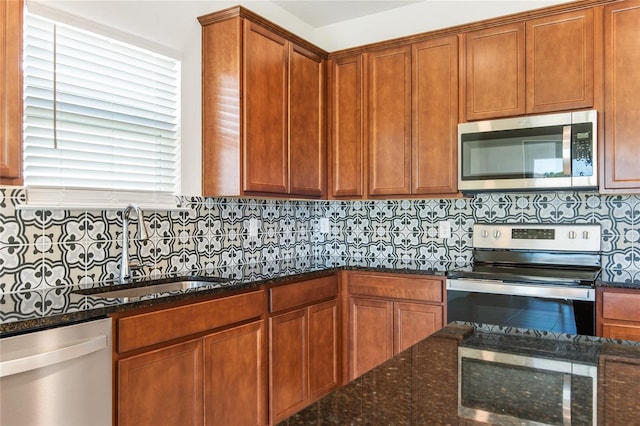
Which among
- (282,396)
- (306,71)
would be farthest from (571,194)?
(282,396)

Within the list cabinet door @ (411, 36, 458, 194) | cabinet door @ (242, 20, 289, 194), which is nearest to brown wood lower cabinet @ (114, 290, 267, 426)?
cabinet door @ (242, 20, 289, 194)

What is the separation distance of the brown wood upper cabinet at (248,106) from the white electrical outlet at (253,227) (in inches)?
13.5

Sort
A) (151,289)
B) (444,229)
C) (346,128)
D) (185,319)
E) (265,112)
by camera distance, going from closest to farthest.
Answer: (185,319) < (151,289) < (265,112) < (444,229) < (346,128)

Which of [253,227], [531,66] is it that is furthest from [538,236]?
[253,227]

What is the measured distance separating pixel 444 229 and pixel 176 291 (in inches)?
80.8

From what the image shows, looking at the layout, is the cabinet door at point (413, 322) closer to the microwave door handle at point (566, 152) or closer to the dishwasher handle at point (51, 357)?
the microwave door handle at point (566, 152)

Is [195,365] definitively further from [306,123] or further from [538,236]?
[538,236]

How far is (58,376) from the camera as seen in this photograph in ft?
5.10

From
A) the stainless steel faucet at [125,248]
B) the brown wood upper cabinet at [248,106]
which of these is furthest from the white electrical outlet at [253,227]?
the stainless steel faucet at [125,248]

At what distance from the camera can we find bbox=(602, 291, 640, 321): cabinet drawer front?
232 centimetres

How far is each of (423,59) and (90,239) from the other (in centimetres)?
239

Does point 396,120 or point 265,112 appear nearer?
point 265,112

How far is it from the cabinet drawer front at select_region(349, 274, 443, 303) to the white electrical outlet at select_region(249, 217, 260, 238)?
739 millimetres

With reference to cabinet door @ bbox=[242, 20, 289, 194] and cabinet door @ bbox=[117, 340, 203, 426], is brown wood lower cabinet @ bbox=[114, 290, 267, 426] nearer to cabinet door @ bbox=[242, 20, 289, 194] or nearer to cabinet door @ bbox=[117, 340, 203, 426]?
cabinet door @ bbox=[117, 340, 203, 426]
